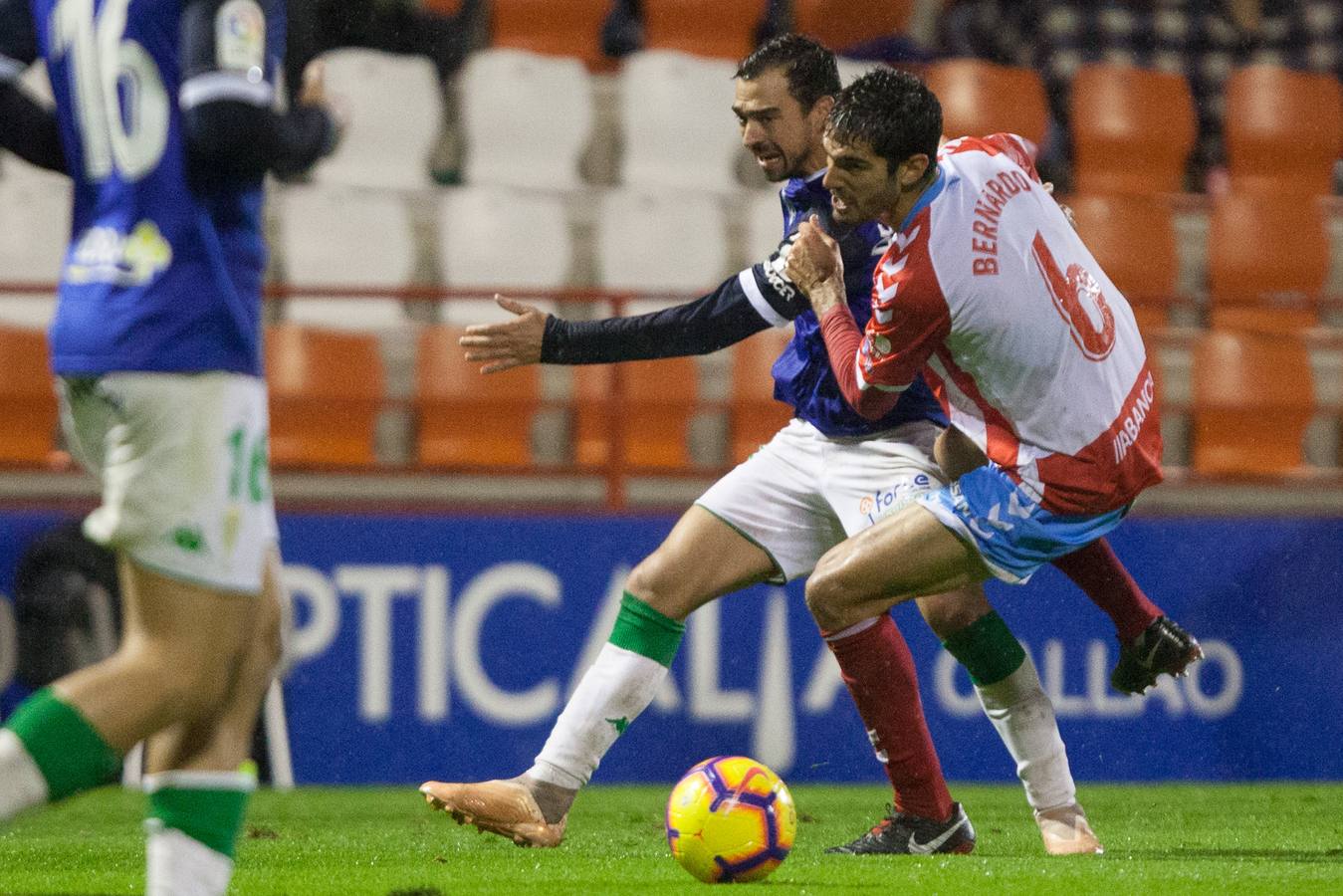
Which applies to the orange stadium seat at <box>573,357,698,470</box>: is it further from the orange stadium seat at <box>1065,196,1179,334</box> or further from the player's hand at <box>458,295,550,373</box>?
the player's hand at <box>458,295,550,373</box>

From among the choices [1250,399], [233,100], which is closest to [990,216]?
[233,100]

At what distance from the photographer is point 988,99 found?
1006 cm

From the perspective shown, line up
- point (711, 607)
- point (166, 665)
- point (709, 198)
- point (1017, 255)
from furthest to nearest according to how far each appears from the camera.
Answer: point (709, 198), point (711, 607), point (1017, 255), point (166, 665)

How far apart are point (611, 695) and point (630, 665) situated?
0.28ft

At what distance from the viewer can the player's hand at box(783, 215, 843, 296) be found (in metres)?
4.79

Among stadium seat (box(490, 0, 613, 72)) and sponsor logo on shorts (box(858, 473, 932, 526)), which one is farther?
stadium seat (box(490, 0, 613, 72))

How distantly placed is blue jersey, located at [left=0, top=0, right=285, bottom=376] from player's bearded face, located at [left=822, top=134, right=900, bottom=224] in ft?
5.22

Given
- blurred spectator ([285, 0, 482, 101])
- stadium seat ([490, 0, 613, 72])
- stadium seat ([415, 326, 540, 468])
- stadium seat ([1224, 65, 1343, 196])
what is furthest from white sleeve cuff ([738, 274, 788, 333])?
stadium seat ([1224, 65, 1343, 196])

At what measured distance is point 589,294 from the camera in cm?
757

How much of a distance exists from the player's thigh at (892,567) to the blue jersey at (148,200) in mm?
1813

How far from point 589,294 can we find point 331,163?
2399 mm

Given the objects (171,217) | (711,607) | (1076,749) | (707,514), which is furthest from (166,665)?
(1076,749)

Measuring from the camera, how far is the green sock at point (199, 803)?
3164 millimetres

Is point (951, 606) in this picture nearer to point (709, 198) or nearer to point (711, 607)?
point (711, 607)
